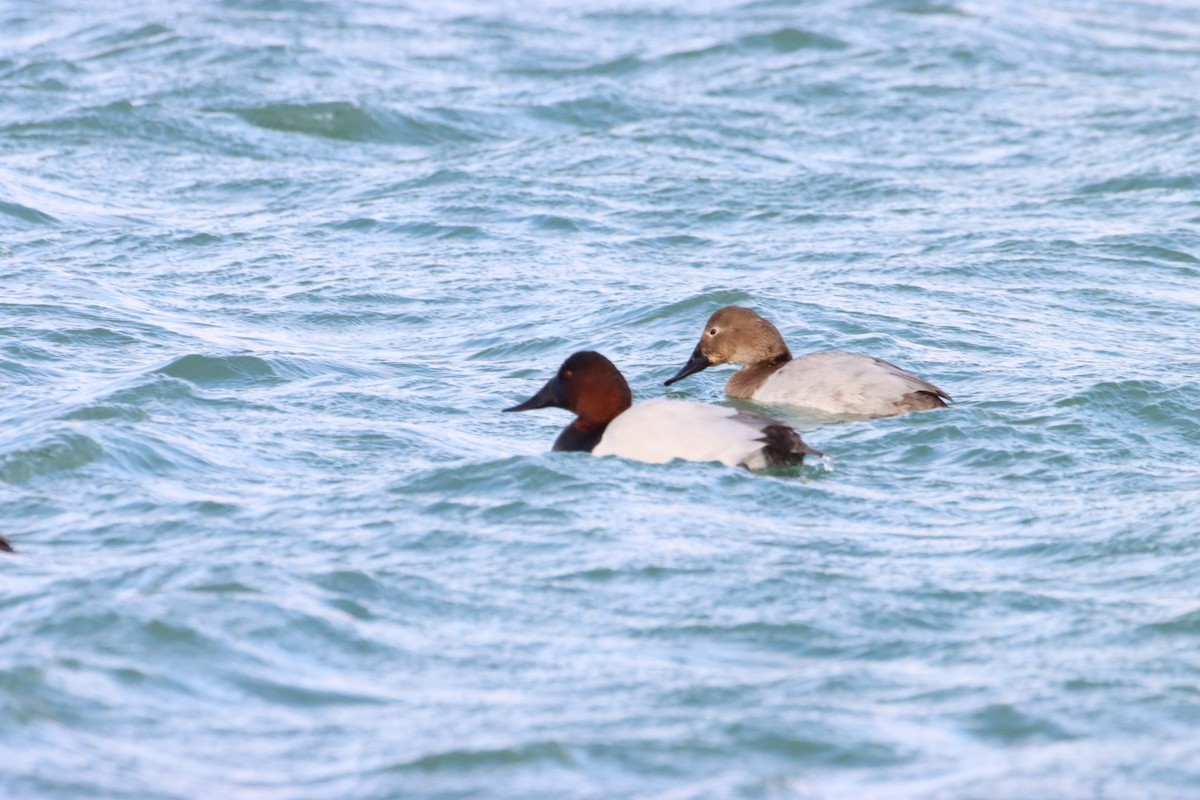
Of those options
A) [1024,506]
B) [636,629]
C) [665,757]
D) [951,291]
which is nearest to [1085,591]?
[1024,506]

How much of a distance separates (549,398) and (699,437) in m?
1.07

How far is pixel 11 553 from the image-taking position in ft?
21.7

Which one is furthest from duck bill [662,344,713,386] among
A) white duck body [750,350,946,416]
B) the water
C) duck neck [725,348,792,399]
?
white duck body [750,350,946,416]

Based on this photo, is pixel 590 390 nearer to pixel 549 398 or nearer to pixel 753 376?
pixel 549 398

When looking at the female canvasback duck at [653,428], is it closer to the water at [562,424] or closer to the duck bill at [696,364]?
the water at [562,424]

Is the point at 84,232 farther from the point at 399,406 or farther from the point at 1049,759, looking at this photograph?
the point at 1049,759

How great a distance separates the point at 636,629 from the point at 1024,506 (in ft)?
7.37

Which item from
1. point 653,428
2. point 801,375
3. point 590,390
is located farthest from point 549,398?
point 801,375

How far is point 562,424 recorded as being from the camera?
932 centimetres

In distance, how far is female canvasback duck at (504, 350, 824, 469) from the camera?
306 inches

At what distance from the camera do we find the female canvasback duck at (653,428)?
306 inches

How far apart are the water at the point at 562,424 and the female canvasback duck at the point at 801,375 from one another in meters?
0.26

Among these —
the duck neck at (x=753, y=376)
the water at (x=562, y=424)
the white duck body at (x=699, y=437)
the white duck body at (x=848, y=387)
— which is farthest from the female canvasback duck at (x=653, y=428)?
the duck neck at (x=753, y=376)

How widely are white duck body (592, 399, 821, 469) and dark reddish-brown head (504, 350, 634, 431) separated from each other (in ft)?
0.85
